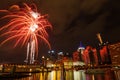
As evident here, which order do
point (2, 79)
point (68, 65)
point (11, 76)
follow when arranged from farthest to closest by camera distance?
1. point (68, 65)
2. point (11, 76)
3. point (2, 79)

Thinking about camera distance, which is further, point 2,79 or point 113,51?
point 113,51

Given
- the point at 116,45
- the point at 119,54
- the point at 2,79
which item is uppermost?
the point at 116,45

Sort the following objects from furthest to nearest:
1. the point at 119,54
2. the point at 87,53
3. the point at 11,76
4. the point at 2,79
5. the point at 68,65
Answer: the point at 68,65 < the point at 87,53 < the point at 119,54 < the point at 11,76 < the point at 2,79

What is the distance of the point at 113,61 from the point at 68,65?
63123mm

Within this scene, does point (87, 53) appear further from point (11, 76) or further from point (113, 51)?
point (11, 76)

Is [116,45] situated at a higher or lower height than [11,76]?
higher

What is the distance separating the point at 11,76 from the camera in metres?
53.3

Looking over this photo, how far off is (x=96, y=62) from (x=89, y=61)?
8828 millimetres

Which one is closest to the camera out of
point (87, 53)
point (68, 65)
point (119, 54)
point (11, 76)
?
point (11, 76)

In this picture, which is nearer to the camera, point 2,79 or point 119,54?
point 2,79

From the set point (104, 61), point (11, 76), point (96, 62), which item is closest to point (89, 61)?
point (96, 62)

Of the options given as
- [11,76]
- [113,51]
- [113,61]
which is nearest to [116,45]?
[113,51]

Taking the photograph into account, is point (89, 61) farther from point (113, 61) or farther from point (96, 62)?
point (113, 61)

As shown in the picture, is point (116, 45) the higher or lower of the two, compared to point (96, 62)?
higher
